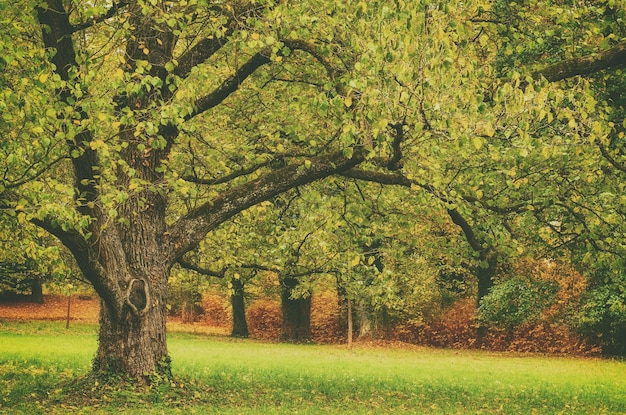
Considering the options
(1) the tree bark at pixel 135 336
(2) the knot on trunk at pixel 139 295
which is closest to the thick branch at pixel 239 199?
(2) the knot on trunk at pixel 139 295

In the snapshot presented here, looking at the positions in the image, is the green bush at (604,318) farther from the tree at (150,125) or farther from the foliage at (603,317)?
the tree at (150,125)

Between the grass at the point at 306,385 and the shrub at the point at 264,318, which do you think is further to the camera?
the shrub at the point at 264,318

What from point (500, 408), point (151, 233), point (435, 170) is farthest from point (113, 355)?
point (500, 408)

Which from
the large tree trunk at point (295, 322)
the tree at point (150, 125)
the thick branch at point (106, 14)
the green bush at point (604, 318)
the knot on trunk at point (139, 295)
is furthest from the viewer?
the large tree trunk at point (295, 322)

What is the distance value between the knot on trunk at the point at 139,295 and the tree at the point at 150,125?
0.09 ft

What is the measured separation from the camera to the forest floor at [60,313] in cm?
4691

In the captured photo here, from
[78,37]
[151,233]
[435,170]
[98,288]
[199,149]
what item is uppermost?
[78,37]

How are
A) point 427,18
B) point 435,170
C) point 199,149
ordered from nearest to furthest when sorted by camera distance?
point 427,18
point 435,170
point 199,149

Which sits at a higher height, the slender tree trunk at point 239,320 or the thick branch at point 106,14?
the thick branch at point 106,14

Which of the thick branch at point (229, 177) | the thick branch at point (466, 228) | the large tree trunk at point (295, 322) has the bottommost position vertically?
the large tree trunk at point (295, 322)

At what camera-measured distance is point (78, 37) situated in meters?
12.2

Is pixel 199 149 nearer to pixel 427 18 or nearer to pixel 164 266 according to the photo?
pixel 164 266

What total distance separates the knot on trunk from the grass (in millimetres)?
1526

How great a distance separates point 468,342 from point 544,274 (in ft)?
27.7
